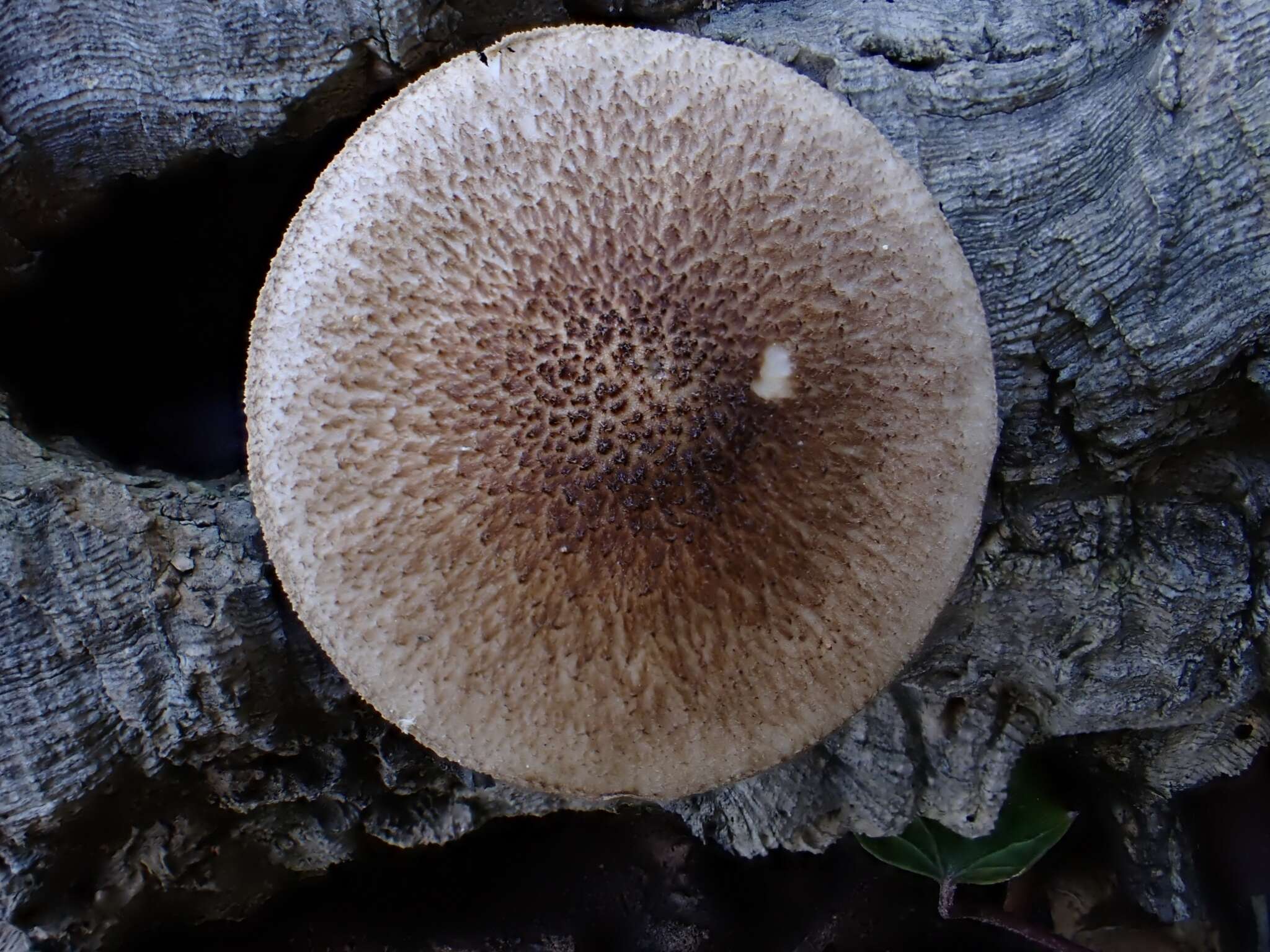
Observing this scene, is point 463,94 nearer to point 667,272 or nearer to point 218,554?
point 667,272

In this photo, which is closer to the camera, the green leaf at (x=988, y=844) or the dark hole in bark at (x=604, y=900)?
the green leaf at (x=988, y=844)

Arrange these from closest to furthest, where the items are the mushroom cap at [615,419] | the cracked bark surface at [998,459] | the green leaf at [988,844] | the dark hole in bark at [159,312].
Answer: the mushroom cap at [615,419] → the cracked bark surface at [998,459] → the dark hole in bark at [159,312] → the green leaf at [988,844]

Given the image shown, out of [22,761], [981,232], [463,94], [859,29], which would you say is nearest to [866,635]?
[981,232]

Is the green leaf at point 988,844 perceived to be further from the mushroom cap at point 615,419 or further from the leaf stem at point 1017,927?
the mushroom cap at point 615,419

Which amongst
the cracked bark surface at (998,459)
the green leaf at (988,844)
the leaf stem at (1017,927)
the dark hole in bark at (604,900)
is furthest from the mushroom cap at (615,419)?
the leaf stem at (1017,927)

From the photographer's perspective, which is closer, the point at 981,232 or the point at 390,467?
the point at 390,467
